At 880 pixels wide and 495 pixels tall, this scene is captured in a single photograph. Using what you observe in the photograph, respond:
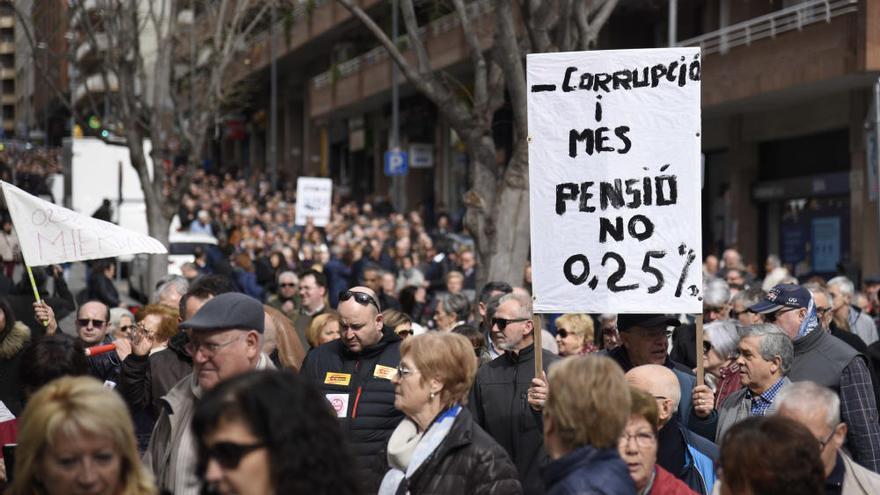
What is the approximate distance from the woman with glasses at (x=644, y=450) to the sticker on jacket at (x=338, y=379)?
2.60m

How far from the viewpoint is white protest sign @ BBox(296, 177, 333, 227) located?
27.1 m

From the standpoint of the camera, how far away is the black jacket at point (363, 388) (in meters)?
7.54

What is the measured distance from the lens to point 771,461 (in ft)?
14.4

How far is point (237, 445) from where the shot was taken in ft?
11.9

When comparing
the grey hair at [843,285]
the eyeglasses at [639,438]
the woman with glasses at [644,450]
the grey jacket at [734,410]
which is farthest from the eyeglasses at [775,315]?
the grey hair at [843,285]

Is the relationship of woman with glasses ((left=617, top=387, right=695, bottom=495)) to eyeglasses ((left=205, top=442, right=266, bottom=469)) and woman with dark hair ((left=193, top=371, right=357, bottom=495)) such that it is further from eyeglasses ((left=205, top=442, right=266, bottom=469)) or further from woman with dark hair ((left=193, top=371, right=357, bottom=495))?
eyeglasses ((left=205, top=442, right=266, bottom=469))

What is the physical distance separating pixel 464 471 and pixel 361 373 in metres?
2.56

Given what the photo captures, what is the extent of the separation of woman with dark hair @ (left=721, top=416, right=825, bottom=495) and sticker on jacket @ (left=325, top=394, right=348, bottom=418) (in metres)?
3.43

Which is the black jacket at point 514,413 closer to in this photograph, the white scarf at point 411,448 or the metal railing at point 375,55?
the white scarf at point 411,448

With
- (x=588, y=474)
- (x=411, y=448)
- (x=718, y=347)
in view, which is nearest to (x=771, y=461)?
(x=588, y=474)

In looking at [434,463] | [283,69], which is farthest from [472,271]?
[283,69]

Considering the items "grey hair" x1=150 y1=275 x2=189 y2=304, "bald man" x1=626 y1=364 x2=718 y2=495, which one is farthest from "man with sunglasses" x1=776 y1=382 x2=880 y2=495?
"grey hair" x1=150 y1=275 x2=189 y2=304

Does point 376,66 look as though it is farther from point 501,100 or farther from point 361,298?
point 361,298

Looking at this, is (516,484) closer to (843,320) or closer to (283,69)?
(843,320)
